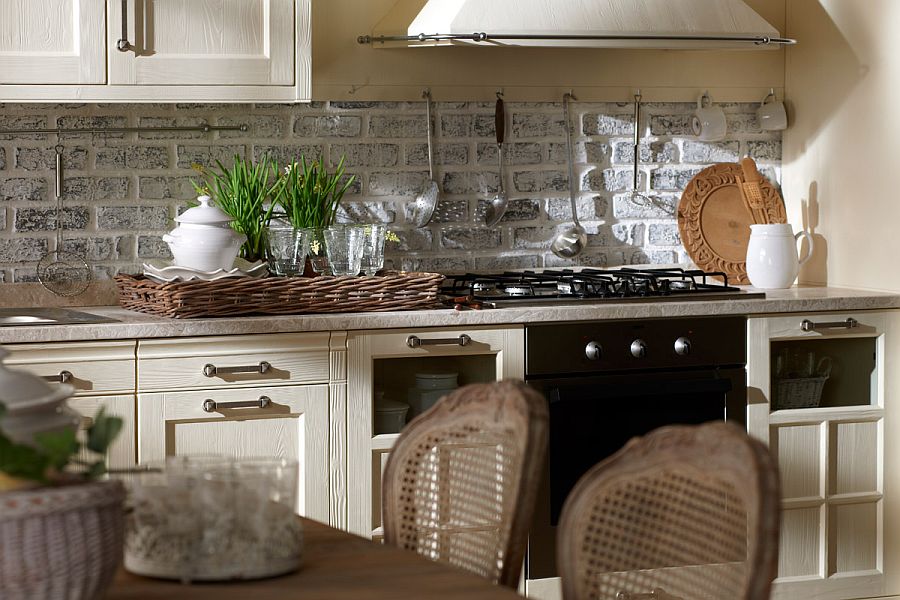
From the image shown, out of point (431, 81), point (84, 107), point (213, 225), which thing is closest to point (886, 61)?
point (431, 81)

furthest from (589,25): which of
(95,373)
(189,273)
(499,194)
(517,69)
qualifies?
(95,373)

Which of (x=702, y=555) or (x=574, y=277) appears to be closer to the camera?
(x=702, y=555)

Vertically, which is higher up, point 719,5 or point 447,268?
point 719,5

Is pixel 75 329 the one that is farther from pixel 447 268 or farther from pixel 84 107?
pixel 447 268

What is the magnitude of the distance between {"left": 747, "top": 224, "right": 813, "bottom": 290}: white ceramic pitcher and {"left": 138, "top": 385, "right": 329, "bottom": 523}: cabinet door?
4.90 ft

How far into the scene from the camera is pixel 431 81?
3.84 metres

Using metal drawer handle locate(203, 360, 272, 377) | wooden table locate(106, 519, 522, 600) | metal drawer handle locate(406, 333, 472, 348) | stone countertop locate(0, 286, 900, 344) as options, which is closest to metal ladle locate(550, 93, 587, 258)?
stone countertop locate(0, 286, 900, 344)

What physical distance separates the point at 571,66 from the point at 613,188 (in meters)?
0.41

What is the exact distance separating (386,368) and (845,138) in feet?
5.62

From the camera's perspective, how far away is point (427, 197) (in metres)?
3.82

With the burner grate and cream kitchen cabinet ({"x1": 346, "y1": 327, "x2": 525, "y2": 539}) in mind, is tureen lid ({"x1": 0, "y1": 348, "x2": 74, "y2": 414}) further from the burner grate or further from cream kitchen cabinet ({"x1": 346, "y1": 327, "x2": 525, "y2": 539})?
the burner grate

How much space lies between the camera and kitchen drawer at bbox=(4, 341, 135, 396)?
9.60 feet

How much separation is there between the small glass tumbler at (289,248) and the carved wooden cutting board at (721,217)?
1369 mm

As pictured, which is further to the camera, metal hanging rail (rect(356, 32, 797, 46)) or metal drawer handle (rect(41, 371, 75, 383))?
metal hanging rail (rect(356, 32, 797, 46))
